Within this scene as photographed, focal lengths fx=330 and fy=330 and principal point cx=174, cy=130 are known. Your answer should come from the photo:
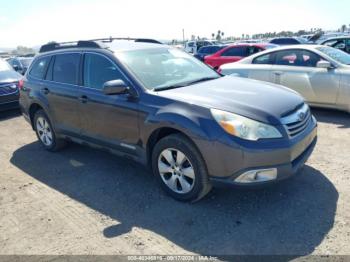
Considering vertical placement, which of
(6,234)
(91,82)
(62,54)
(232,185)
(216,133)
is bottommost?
(6,234)

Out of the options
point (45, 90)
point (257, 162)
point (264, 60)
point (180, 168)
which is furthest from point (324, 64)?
point (45, 90)

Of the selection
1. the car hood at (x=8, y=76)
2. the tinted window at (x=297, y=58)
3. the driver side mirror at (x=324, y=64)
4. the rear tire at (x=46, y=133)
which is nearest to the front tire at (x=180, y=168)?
the rear tire at (x=46, y=133)

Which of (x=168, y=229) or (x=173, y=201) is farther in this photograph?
(x=173, y=201)

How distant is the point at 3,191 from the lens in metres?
4.32

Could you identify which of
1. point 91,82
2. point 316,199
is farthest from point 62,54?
point 316,199

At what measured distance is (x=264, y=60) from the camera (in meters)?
7.72

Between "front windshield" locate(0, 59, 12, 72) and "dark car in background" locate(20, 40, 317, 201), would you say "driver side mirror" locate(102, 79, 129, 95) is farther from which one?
"front windshield" locate(0, 59, 12, 72)

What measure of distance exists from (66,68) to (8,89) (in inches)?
188

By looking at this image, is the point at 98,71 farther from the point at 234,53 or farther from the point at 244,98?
the point at 234,53

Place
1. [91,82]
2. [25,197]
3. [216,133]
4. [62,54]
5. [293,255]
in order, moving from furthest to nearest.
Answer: [62,54], [91,82], [25,197], [216,133], [293,255]

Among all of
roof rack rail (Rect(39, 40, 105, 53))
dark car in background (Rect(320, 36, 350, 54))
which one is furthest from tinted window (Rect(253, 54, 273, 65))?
dark car in background (Rect(320, 36, 350, 54))

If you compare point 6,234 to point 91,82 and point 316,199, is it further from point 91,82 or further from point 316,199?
point 316,199

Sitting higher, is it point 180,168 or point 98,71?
point 98,71

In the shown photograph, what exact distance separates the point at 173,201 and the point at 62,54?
294cm
